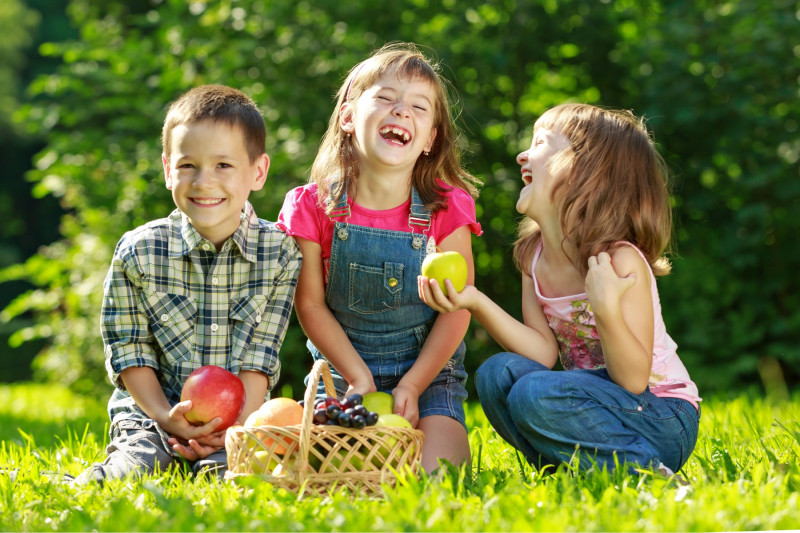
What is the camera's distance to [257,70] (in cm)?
698

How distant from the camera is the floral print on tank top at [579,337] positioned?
10.0 ft

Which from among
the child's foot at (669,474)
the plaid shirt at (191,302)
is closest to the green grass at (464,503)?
the child's foot at (669,474)

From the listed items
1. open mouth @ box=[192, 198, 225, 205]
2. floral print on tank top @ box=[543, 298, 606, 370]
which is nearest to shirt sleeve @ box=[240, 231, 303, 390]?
open mouth @ box=[192, 198, 225, 205]

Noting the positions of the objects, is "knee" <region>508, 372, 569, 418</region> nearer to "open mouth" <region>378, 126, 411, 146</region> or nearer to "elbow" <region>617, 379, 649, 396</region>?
"elbow" <region>617, 379, 649, 396</region>

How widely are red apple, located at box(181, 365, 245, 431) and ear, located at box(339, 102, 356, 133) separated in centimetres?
120

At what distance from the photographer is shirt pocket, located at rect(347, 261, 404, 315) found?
3.47 meters

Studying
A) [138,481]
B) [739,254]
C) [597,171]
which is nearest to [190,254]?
[138,481]

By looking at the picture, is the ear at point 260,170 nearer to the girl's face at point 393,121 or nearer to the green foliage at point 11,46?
the girl's face at point 393,121

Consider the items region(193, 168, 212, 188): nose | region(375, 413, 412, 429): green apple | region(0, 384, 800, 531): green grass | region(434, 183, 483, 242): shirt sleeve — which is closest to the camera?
region(0, 384, 800, 531): green grass

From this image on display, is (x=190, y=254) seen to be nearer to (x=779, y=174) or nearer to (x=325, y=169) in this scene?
(x=325, y=169)

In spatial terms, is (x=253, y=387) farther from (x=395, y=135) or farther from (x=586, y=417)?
(x=586, y=417)

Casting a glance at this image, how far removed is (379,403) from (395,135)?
3.75ft

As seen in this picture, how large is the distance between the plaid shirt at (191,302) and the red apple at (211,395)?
0.31 metres

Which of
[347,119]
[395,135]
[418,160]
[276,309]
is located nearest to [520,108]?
[418,160]
